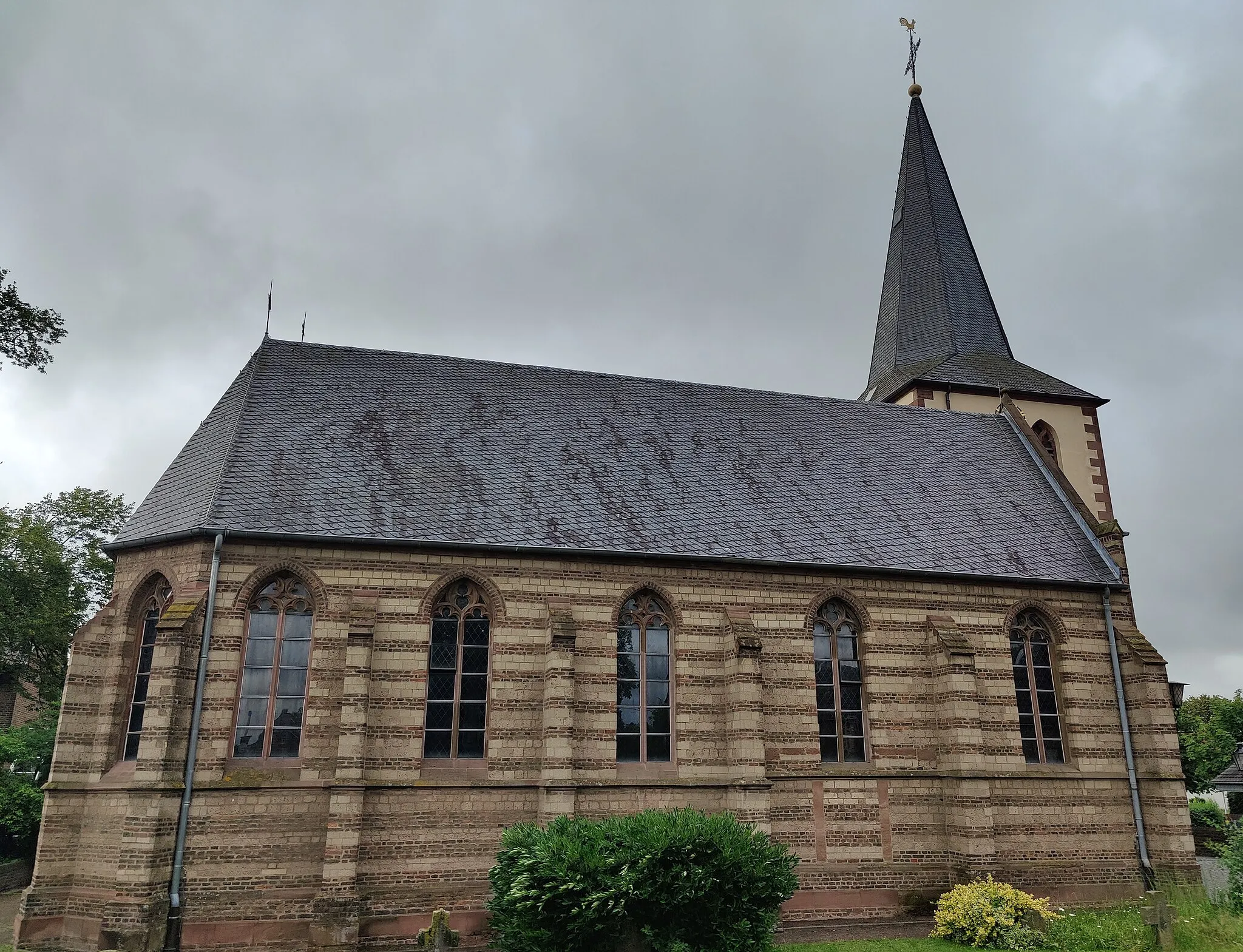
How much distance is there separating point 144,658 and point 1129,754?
18.4m

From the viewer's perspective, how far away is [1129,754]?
57.9 ft

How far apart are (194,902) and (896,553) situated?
13611 millimetres

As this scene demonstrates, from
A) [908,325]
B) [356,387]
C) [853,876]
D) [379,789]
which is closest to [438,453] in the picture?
[356,387]

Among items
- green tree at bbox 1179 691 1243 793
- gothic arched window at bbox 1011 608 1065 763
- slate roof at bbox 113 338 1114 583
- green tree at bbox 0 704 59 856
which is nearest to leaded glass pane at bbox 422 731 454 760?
slate roof at bbox 113 338 1114 583

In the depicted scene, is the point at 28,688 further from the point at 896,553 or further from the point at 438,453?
the point at 896,553

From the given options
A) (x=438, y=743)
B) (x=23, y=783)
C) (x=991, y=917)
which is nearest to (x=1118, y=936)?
(x=991, y=917)

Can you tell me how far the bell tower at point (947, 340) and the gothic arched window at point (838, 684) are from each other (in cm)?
937

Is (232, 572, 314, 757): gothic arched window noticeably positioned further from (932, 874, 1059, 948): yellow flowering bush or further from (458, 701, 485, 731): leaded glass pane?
(932, 874, 1059, 948): yellow flowering bush

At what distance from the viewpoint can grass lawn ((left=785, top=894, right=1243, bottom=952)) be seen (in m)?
12.6

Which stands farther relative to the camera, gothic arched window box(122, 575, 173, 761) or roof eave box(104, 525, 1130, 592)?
roof eave box(104, 525, 1130, 592)

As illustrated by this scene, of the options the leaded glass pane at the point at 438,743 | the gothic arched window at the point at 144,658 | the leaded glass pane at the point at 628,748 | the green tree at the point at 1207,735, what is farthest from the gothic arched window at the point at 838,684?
the green tree at the point at 1207,735

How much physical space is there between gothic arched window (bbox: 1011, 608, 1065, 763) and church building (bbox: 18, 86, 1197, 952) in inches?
2.4

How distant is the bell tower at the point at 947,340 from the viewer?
25047mm

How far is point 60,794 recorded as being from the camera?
45.9 feet
